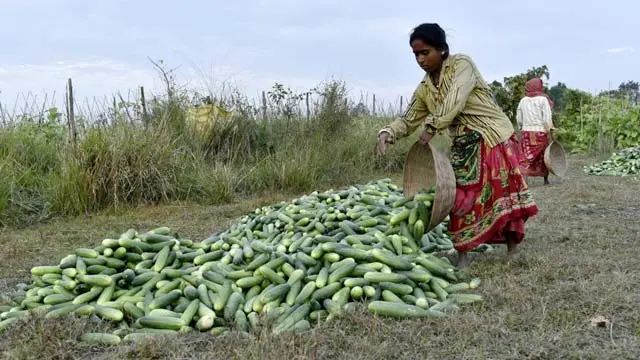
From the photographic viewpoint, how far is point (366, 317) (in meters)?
3.50

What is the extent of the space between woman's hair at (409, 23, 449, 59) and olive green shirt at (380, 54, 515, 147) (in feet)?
0.58

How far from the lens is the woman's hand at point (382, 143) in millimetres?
4484

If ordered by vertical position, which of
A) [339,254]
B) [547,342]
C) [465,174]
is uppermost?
[465,174]

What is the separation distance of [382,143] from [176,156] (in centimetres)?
558

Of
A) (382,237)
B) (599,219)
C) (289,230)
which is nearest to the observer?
(382,237)

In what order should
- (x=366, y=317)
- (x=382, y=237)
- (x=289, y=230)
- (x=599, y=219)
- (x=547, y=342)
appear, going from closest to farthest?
(x=547, y=342) < (x=366, y=317) < (x=382, y=237) < (x=289, y=230) < (x=599, y=219)

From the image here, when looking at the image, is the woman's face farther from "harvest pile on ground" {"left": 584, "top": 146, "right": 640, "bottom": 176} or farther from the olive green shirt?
"harvest pile on ground" {"left": 584, "top": 146, "right": 640, "bottom": 176}

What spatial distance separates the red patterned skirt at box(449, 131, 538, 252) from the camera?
15.0 ft

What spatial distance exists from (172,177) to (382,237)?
5.37 m

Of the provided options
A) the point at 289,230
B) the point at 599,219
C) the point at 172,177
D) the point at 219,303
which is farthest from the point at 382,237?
the point at 172,177

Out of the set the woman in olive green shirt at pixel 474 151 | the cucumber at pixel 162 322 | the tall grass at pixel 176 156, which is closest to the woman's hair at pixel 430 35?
the woman in olive green shirt at pixel 474 151

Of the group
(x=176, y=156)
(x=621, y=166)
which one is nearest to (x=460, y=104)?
(x=176, y=156)

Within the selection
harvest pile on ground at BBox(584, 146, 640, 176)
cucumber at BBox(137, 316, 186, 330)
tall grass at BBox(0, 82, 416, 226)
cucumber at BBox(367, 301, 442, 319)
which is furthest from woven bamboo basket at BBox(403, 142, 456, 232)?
harvest pile on ground at BBox(584, 146, 640, 176)

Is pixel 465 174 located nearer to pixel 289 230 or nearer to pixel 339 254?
pixel 339 254
